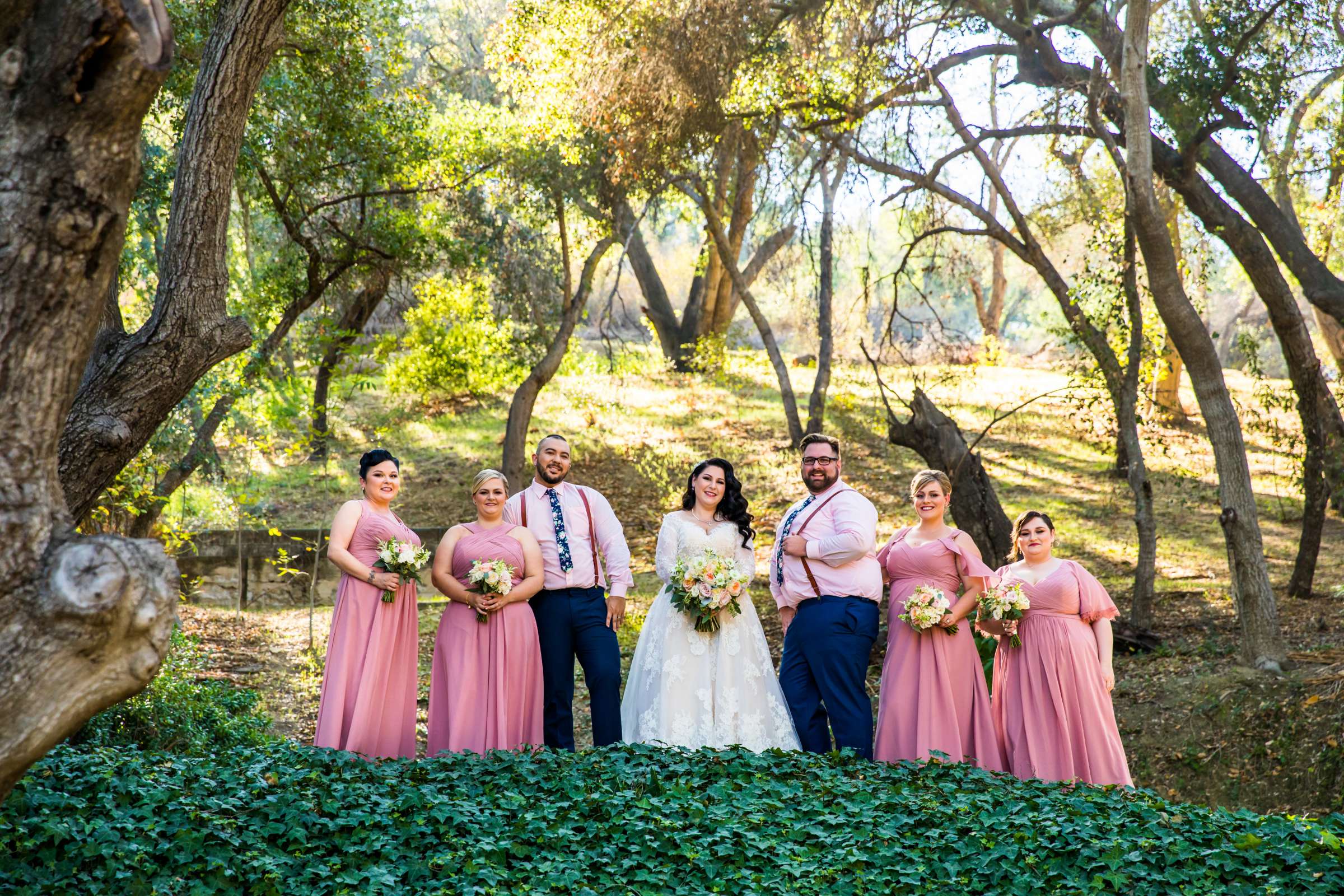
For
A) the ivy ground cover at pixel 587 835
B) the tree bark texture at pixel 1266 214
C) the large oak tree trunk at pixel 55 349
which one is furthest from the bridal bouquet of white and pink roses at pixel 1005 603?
the tree bark texture at pixel 1266 214

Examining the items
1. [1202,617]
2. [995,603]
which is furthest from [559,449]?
[1202,617]

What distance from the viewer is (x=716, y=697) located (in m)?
7.02

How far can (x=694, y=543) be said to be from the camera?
285 inches

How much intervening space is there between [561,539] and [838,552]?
1.79 metres

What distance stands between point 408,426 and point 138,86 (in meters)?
20.2

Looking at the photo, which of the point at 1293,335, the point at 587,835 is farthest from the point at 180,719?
the point at 1293,335

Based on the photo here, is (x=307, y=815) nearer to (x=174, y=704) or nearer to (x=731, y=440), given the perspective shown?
(x=174, y=704)

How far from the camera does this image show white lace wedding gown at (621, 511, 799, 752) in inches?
273

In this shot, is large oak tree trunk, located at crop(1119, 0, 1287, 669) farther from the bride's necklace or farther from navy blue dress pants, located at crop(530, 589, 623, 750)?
navy blue dress pants, located at crop(530, 589, 623, 750)

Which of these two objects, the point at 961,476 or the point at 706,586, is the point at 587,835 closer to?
the point at 706,586

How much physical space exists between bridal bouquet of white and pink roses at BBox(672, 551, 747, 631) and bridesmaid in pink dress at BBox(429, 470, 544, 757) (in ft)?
3.00

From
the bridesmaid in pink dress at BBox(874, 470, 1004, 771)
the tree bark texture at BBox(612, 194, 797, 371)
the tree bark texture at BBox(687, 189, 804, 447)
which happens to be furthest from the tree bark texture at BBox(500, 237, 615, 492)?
the bridesmaid in pink dress at BBox(874, 470, 1004, 771)

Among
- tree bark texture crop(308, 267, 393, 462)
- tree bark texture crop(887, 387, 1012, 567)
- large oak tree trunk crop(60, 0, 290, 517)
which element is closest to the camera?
large oak tree trunk crop(60, 0, 290, 517)

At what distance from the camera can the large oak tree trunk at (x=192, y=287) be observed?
505 cm
